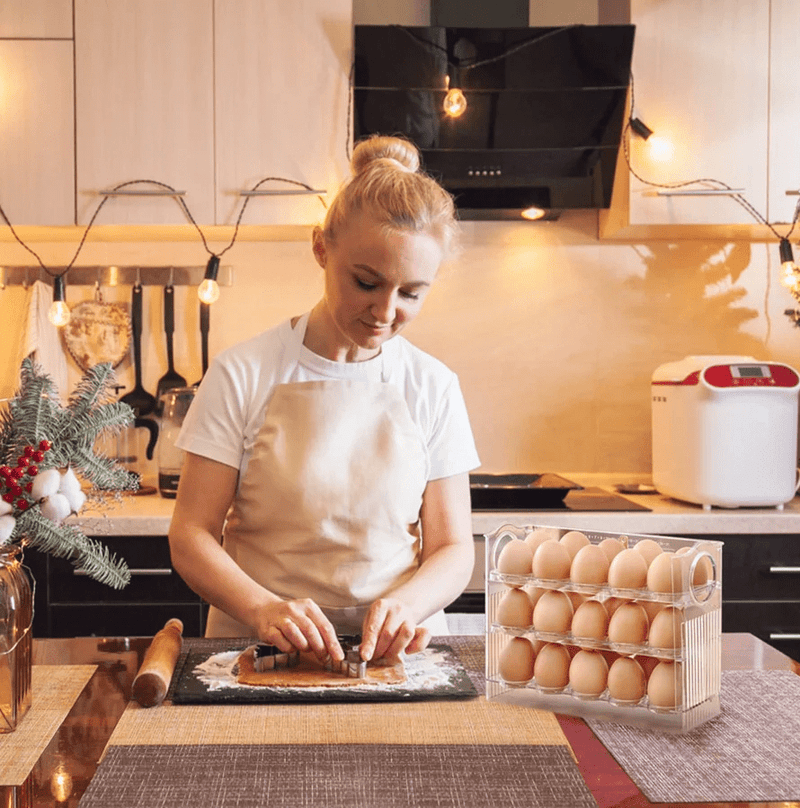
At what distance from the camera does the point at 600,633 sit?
92 centimetres

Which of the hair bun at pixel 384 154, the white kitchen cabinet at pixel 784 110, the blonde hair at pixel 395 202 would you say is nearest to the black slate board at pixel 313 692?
the blonde hair at pixel 395 202

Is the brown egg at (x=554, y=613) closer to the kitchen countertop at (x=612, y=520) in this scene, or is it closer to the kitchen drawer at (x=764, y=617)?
the kitchen countertop at (x=612, y=520)

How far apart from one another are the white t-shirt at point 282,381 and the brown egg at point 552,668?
46 centimetres

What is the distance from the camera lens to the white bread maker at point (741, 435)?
2.18 metres

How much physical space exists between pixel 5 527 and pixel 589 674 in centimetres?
56

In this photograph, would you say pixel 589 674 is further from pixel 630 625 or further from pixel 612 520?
pixel 612 520

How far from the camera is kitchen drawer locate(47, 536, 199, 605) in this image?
2.10m

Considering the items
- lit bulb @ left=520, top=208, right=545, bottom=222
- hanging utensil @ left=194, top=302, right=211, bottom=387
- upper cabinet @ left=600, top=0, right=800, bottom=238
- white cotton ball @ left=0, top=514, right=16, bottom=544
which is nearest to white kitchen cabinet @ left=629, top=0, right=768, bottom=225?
upper cabinet @ left=600, top=0, right=800, bottom=238

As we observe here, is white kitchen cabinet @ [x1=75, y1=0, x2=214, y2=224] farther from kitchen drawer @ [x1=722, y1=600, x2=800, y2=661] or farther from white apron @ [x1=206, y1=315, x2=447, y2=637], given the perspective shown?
kitchen drawer @ [x1=722, y1=600, x2=800, y2=661]

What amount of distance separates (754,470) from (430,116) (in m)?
1.16

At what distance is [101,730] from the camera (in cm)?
89

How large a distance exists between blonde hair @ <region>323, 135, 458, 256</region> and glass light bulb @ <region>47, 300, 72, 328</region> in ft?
4.69

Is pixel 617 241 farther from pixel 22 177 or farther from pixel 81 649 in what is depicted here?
pixel 81 649

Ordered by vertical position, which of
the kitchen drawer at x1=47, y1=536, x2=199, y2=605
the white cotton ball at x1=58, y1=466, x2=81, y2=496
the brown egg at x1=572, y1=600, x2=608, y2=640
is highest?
the white cotton ball at x1=58, y1=466, x2=81, y2=496
